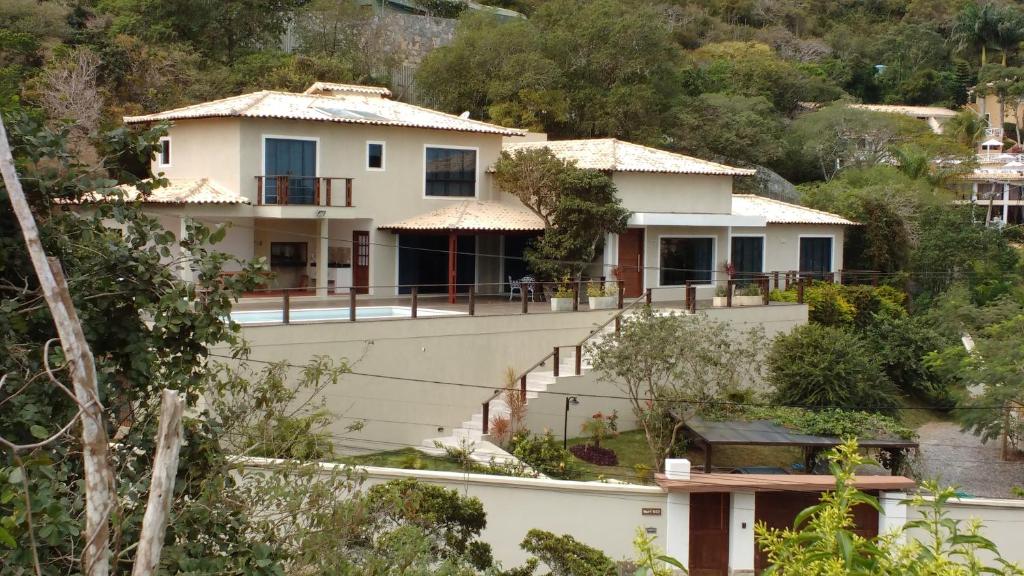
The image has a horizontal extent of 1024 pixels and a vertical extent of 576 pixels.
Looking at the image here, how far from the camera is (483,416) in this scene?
21438 mm

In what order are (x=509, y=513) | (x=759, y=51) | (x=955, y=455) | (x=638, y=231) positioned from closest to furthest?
(x=509, y=513) < (x=955, y=455) < (x=638, y=231) < (x=759, y=51)

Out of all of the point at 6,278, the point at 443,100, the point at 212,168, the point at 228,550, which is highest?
the point at 443,100

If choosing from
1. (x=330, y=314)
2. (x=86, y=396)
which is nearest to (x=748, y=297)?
(x=330, y=314)

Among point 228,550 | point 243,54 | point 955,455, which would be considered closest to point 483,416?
point 955,455

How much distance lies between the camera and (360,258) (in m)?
26.1

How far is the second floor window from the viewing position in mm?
26734

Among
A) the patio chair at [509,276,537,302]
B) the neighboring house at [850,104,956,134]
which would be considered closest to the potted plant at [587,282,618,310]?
the patio chair at [509,276,537,302]

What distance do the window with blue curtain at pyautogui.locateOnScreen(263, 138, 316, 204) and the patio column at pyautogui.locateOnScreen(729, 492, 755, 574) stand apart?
12001 millimetres

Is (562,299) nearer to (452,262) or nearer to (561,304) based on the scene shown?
(561,304)

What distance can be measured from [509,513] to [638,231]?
11.6m

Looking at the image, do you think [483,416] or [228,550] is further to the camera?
[483,416]

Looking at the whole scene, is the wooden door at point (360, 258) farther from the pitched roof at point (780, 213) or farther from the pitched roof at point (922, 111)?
the pitched roof at point (922, 111)

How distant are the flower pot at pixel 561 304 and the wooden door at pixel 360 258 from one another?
450 centimetres

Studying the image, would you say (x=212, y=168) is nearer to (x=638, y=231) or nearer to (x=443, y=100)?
(x=638, y=231)
